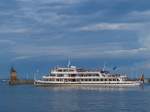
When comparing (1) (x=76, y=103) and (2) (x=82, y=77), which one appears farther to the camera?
(2) (x=82, y=77)

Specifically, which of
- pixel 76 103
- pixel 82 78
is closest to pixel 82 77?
pixel 82 78

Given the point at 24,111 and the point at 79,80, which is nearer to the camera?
the point at 24,111

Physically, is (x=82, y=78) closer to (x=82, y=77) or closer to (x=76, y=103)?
(x=82, y=77)

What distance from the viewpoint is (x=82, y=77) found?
7697 inches

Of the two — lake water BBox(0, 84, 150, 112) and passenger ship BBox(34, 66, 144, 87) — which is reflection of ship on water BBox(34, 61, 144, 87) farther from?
lake water BBox(0, 84, 150, 112)

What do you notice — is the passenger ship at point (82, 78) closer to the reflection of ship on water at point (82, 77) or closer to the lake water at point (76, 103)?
the reflection of ship on water at point (82, 77)

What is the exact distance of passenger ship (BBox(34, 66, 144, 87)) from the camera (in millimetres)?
194250

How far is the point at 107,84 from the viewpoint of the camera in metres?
195

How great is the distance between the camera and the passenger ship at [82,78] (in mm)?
194250

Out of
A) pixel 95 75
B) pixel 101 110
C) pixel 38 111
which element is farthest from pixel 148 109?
pixel 95 75

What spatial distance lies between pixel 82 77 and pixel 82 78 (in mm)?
550

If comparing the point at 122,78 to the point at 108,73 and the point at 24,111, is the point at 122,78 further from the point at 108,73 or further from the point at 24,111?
the point at 24,111

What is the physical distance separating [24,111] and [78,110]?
933 centimetres

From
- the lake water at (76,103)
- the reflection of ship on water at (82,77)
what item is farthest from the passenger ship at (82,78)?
the lake water at (76,103)
